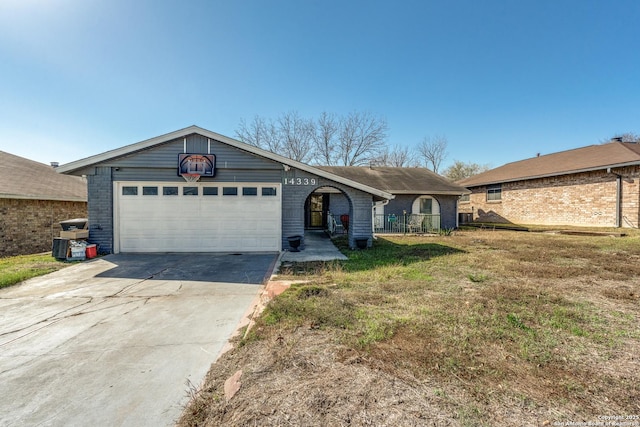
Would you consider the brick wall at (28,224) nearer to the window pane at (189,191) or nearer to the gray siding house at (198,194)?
the gray siding house at (198,194)

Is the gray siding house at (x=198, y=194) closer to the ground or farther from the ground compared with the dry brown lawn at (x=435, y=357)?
farther from the ground

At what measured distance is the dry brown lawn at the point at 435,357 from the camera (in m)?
1.96

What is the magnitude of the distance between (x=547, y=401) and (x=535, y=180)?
21.3m

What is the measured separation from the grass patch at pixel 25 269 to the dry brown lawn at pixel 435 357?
19.9ft

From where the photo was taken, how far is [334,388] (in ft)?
7.26

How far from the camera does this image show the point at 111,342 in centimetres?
315

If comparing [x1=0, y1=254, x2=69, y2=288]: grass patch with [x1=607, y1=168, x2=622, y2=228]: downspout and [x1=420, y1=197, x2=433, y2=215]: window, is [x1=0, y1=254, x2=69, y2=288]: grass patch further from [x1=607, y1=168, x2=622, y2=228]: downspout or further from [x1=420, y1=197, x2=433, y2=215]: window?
[x1=607, y1=168, x2=622, y2=228]: downspout

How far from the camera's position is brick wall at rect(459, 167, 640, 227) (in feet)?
45.8

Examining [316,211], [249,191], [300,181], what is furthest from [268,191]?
[316,211]

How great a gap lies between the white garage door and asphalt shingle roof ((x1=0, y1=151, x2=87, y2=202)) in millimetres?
5271

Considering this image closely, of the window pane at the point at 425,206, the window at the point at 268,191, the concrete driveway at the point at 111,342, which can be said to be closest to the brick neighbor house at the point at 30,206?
the concrete driveway at the point at 111,342

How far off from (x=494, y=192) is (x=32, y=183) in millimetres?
28913

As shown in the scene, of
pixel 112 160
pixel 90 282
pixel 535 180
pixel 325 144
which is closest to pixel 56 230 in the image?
pixel 112 160

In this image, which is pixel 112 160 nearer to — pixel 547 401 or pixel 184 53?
pixel 184 53
